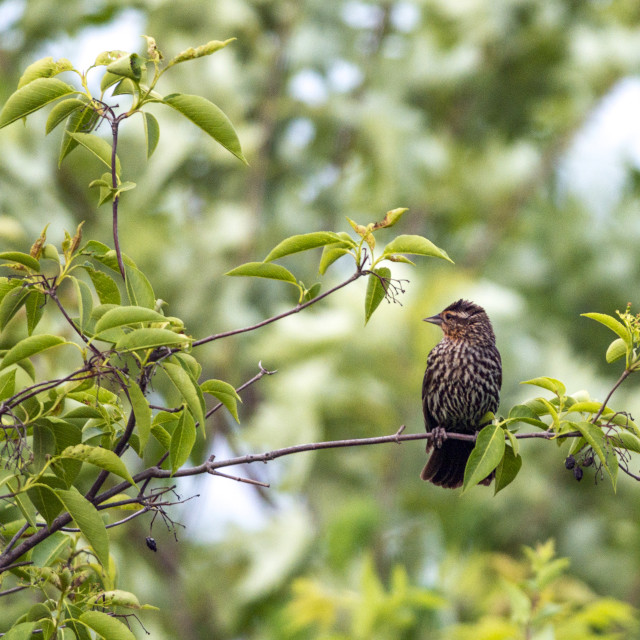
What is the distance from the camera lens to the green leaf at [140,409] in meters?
1.73

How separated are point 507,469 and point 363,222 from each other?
9023 millimetres

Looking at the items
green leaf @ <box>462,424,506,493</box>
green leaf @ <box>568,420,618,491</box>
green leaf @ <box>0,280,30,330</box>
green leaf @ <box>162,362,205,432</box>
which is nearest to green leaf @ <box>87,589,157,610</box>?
green leaf @ <box>162,362,205,432</box>

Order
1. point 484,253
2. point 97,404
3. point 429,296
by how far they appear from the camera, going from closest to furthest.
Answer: point 97,404 → point 429,296 → point 484,253

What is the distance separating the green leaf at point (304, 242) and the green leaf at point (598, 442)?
60 cm

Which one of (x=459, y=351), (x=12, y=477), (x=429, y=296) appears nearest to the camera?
(x=12, y=477)

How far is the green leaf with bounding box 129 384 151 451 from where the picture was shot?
68.0 inches

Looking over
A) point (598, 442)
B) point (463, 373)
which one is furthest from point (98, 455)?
point (463, 373)

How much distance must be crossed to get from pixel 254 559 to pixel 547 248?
566 cm

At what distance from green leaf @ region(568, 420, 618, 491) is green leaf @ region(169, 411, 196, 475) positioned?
75 cm

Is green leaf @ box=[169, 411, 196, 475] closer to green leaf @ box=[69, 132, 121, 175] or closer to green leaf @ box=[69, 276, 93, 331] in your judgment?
green leaf @ box=[69, 276, 93, 331]

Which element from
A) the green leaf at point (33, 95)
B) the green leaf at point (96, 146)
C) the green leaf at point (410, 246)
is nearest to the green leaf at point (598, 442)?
the green leaf at point (410, 246)

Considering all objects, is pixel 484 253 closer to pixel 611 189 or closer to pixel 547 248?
pixel 547 248

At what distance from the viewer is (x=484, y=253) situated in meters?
11.3

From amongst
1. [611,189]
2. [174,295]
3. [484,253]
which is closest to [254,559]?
Result: [174,295]
